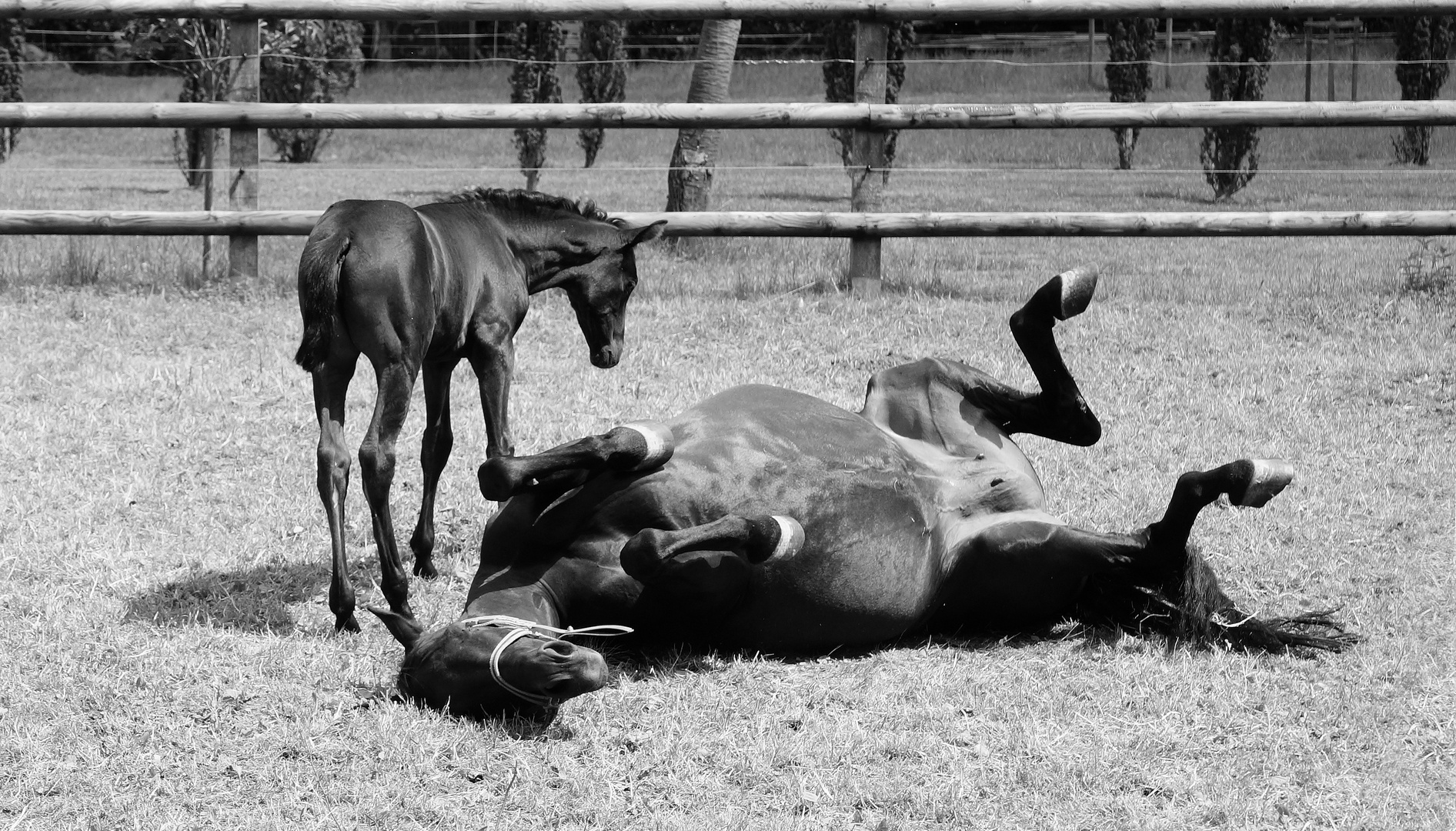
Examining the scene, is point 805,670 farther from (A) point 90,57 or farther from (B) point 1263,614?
(A) point 90,57

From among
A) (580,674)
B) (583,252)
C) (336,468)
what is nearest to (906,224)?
(583,252)

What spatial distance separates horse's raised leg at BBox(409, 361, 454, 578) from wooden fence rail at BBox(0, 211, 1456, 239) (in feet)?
13.1

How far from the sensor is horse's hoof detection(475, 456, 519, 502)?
364 centimetres

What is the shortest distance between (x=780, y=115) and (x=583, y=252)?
4088 mm

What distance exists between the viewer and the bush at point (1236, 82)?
20984 mm

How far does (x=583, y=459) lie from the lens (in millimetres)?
3756

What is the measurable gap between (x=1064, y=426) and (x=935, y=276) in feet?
16.6

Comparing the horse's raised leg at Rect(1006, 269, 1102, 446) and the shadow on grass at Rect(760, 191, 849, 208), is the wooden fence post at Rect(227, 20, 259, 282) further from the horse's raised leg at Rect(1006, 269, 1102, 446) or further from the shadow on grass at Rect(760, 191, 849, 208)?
the shadow on grass at Rect(760, 191, 849, 208)

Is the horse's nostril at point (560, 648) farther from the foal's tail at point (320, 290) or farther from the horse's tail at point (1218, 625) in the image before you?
the horse's tail at point (1218, 625)

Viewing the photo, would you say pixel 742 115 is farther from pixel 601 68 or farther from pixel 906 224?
pixel 601 68

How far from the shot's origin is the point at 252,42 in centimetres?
939

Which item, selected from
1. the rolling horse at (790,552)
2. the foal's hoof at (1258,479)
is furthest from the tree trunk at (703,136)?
the foal's hoof at (1258,479)

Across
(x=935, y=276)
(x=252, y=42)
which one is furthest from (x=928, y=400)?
(x=252, y=42)

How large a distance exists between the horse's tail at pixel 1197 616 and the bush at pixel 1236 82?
1755cm
